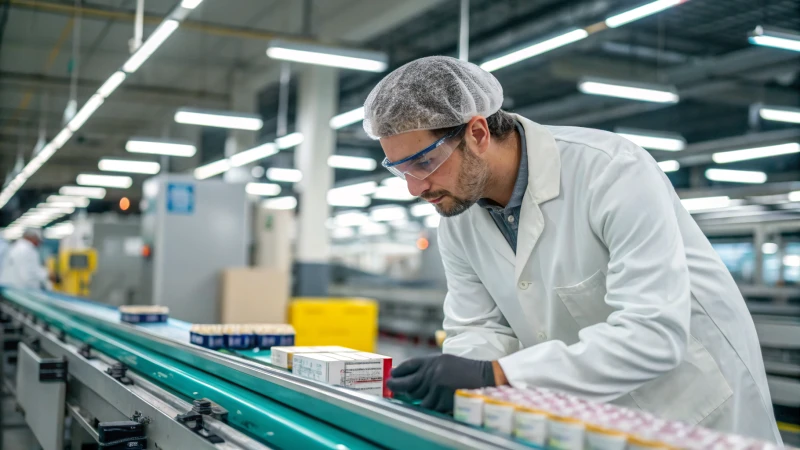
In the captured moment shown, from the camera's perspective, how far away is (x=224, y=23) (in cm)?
944

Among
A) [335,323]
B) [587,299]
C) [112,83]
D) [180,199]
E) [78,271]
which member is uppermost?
[112,83]

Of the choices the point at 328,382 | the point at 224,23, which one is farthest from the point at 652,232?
the point at 224,23

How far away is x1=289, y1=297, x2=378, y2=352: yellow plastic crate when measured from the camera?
646 centimetres

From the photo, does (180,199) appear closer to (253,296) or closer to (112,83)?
(253,296)

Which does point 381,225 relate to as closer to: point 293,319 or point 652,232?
point 293,319

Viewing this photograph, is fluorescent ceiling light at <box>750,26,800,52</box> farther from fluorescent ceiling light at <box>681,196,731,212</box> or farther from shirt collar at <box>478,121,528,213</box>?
fluorescent ceiling light at <box>681,196,731,212</box>

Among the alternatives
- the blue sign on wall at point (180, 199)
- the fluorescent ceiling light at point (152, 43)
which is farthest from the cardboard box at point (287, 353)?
the blue sign on wall at point (180, 199)

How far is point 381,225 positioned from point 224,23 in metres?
16.4

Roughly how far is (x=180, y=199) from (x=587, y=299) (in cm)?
458

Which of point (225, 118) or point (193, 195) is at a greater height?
point (225, 118)

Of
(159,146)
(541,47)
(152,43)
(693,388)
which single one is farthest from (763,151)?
(693,388)

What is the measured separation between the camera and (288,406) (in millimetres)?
1473

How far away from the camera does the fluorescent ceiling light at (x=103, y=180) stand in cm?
1623

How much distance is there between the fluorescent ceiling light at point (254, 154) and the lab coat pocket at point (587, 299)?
927cm
